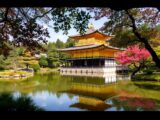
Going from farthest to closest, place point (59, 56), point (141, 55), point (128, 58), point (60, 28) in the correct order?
1. point (59, 56)
2. point (128, 58)
3. point (141, 55)
4. point (60, 28)

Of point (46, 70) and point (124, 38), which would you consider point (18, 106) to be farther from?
point (46, 70)

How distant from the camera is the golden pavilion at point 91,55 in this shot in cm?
2520

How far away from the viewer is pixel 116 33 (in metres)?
6.28

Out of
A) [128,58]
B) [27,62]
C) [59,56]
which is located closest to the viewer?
[128,58]

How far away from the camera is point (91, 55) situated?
2627 centimetres

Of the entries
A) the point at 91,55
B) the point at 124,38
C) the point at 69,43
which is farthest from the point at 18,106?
the point at 69,43

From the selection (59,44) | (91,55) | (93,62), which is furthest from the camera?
(59,44)

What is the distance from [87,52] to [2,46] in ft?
69.4

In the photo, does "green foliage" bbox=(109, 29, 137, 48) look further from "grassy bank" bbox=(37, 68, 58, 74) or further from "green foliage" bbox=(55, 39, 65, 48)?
"green foliage" bbox=(55, 39, 65, 48)

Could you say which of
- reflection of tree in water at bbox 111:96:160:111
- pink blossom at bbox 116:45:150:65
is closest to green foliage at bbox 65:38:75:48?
pink blossom at bbox 116:45:150:65

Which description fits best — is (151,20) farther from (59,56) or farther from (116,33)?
(59,56)
